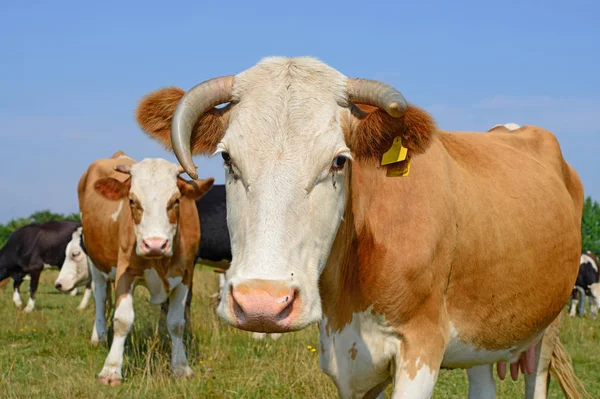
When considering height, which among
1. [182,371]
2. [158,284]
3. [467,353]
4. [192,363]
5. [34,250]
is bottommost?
[34,250]

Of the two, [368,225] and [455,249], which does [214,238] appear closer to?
[455,249]

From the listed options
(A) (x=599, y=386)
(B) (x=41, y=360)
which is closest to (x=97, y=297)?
(B) (x=41, y=360)

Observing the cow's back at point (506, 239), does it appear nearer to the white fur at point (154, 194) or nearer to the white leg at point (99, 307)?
the white fur at point (154, 194)

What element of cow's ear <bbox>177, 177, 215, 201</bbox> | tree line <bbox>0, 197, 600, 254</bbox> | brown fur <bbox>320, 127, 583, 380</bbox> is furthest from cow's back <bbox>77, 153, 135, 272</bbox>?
tree line <bbox>0, 197, 600, 254</bbox>

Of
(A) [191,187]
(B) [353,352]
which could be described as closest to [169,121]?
(B) [353,352]

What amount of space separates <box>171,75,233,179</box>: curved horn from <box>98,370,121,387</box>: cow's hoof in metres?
4.74

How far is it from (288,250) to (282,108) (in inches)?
27.0

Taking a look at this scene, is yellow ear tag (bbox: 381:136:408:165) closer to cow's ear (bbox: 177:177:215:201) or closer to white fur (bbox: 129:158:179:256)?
white fur (bbox: 129:158:179:256)

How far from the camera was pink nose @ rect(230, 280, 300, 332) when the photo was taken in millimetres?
2684

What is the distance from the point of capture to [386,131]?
3.43 meters

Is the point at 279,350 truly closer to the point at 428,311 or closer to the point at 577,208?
the point at 577,208

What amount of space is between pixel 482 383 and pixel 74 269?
13.9 meters

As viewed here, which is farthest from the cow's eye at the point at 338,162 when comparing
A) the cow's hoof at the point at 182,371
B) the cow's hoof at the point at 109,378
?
the cow's hoof at the point at 182,371

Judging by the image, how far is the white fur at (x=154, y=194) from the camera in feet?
26.0
